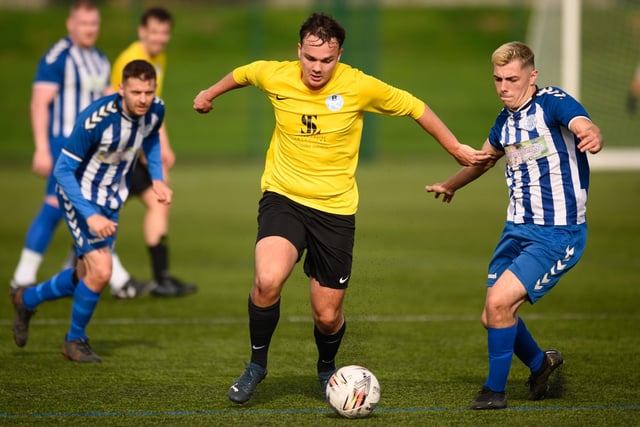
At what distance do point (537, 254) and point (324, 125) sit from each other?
1.25 metres

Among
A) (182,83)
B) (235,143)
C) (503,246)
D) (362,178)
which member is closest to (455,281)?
(503,246)

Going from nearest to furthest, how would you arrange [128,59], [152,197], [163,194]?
[163,194]
[128,59]
[152,197]

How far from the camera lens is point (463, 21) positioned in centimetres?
3039

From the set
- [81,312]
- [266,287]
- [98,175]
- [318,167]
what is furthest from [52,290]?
[318,167]

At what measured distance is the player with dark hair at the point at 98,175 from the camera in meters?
6.68

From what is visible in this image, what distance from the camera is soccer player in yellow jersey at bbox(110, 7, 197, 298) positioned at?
916 cm

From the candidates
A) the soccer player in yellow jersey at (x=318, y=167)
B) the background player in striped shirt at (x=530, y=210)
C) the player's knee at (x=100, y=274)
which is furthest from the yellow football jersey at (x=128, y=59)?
the background player in striped shirt at (x=530, y=210)

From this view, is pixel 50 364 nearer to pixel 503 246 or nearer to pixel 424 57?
pixel 503 246

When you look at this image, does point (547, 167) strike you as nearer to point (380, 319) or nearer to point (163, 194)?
point (163, 194)

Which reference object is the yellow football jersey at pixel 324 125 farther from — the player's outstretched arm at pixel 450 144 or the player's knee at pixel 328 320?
the player's knee at pixel 328 320

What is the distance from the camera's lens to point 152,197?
379 inches

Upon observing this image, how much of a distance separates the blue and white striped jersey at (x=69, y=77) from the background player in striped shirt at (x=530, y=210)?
175 inches

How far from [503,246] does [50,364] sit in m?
2.79

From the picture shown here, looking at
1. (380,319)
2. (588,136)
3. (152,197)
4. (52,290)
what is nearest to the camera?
(588,136)
